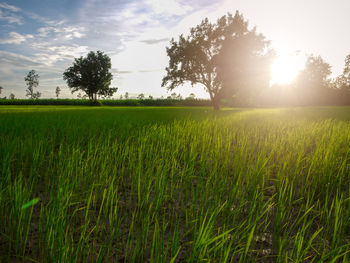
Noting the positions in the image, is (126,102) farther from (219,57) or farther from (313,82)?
(313,82)

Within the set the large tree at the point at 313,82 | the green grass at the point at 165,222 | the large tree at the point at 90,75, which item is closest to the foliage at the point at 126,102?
the large tree at the point at 90,75

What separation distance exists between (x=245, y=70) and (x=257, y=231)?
26.6 metres

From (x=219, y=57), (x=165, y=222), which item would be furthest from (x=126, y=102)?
(x=165, y=222)

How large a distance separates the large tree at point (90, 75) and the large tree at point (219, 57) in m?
38.5

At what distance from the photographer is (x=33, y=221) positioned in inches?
80.7

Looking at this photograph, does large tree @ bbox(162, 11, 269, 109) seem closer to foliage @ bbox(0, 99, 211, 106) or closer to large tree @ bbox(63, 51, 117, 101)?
foliage @ bbox(0, 99, 211, 106)

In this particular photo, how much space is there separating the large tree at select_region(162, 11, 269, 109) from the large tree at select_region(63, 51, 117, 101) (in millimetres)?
38483

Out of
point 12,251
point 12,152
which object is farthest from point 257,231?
point 12,152

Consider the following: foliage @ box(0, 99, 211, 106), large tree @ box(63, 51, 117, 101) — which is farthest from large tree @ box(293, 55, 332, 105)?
large tree @ box(63, 51, 117, 101)

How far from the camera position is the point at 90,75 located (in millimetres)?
59125

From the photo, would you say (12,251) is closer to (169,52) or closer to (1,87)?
(169,52)

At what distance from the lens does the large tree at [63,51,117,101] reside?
58.9 metres

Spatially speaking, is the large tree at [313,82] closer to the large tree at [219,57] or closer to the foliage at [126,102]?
the foliage at [126,102]

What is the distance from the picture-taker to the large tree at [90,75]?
58906 millimetres
